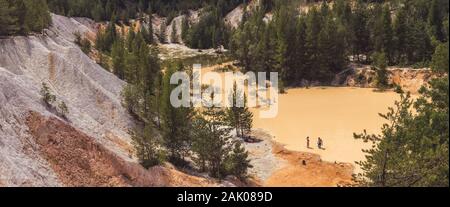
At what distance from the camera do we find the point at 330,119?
6806 centimetres

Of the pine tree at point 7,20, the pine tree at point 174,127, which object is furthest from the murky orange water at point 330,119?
the pine tree at point 7,20

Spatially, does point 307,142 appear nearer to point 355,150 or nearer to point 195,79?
point 355,150

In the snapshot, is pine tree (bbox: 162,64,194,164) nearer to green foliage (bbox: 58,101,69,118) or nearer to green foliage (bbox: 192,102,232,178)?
green foliage (bbox: 192,102,232,178)

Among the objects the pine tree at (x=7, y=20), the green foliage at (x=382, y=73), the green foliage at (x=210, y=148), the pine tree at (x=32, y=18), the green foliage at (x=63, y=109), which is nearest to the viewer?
the green foliage at (x=210, y=148)

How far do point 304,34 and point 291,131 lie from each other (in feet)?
161

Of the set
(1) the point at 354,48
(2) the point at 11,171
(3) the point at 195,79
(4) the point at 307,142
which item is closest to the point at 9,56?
(2) the point at 11,171

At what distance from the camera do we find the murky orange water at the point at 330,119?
175 feet

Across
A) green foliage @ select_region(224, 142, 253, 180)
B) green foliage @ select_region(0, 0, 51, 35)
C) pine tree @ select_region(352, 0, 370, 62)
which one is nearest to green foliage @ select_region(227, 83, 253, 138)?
green foliage @ select_region(224, 142, 253, 180)

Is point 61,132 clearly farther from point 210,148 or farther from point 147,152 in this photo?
point 210,148

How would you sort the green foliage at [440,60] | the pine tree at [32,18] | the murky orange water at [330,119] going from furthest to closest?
the pine tree at [32,18]
the murky orange water at [330,119]
the green foliage at [440,60]

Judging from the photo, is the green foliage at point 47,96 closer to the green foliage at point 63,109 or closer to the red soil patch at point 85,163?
the green foliage at point 63,109

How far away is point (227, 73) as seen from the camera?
376ft

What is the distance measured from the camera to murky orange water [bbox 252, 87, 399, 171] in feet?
175

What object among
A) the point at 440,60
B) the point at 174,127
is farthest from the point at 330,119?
the point at 440,60
